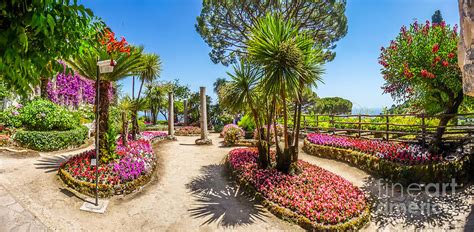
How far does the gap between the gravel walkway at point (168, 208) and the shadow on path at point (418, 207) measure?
2 cm

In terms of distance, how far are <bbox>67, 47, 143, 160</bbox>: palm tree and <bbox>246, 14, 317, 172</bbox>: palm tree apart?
432cm

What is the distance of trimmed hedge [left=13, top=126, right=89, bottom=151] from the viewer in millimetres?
11352

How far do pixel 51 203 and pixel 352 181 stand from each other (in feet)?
29.9

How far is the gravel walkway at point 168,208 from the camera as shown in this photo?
5.96 meters

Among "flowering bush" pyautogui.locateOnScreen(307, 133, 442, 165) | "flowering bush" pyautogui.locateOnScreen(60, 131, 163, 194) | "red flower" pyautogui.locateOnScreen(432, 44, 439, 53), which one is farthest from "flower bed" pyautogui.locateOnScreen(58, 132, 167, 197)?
"red flower" pyautogui.locateOnScreen(432, 44, 439, 53)

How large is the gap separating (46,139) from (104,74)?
16.3ft

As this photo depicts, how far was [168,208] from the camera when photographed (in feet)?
23.3

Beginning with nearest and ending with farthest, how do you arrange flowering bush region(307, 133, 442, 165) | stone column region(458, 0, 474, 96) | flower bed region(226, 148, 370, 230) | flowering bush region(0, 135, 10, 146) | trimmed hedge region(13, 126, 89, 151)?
stone column region(458, 0, 474, 96) → flower bed region(226, 148, 370, 230) → flowering bush region(307, 133, 442, 165) → flowering bush region(0, 135, 10, 146) → trimmed hedge region(13, 126, 89, 151)

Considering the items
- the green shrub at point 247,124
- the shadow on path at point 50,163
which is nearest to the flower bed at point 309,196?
the shadow on path at point 50,163

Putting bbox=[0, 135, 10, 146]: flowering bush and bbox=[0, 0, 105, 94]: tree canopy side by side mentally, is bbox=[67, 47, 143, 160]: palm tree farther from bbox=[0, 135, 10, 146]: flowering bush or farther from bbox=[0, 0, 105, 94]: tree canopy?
bbox=[0, 0, 105, 94]: tree canopy

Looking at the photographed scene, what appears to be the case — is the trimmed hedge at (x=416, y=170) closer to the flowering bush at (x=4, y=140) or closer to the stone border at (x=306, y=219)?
the stone border at (x=306, y=219)

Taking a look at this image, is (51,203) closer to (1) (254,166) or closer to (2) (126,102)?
(1) (254,166)

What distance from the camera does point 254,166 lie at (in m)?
9.74

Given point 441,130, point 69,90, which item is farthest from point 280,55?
point 69,90
